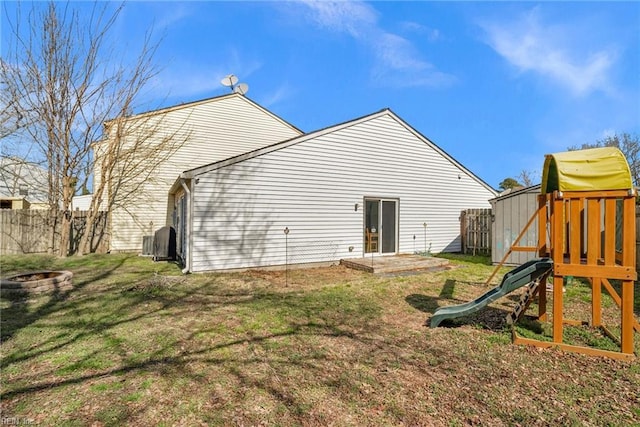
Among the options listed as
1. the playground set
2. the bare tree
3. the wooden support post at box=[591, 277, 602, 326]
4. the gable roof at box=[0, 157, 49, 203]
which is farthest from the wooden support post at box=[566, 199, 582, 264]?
the gable roof at box=[0, 157, 49, 203]

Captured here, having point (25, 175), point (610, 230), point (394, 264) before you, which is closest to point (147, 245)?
point (25, 175)

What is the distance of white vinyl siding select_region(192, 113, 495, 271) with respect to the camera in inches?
333

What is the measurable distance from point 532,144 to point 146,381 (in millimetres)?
25868

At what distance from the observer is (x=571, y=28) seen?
7.90 m

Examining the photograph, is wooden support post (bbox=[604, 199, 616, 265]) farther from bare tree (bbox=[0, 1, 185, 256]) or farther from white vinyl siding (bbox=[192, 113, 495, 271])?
bare tree (bbox=[0, 1, 185, 256])

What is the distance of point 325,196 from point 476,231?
666 cm

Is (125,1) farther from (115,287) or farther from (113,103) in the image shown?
(115,287)

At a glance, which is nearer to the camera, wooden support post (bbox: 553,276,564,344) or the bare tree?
wooden support post (bbox: 553,276,564,344)

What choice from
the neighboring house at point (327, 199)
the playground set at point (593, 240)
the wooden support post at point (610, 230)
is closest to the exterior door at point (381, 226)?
the neighboring house at point (327, 199)

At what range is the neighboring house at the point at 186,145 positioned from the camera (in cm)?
1280

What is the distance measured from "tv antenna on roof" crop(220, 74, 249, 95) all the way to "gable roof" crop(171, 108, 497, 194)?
21.8ft

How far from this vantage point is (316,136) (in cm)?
973

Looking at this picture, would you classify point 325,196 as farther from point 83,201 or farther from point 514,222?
point 83,201

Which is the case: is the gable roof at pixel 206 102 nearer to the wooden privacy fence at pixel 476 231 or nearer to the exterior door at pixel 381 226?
the exterior door at pixel 381 226
